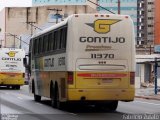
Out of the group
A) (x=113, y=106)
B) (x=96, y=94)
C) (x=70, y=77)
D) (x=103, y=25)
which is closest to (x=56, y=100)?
(x=113, y=106)

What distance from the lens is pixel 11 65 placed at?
47.6 metres

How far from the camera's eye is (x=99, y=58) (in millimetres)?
20750

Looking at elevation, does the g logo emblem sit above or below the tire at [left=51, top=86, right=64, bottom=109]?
above

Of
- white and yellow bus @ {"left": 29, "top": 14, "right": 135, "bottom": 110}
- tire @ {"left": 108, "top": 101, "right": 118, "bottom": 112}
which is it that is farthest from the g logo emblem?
tire @ {"left": 108, "top": 101, "right": 118, "bottom": 112}

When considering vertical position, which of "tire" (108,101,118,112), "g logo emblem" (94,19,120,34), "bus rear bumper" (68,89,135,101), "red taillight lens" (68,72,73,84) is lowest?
"tire" (108,101,118,112)

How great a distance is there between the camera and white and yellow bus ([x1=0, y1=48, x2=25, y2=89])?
4747cm

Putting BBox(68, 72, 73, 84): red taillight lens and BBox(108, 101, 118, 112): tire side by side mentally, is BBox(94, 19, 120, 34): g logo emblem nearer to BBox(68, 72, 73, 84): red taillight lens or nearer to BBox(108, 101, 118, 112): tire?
BBox(68, 72, 73, 84): red taillight lens

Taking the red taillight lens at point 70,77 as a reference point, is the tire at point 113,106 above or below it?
below

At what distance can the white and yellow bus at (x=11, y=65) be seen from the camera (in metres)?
47.5

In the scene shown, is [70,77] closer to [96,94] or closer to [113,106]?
[96,94]

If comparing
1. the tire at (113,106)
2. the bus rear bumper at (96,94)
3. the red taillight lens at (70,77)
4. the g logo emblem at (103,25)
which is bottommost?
the tire at (113,106)

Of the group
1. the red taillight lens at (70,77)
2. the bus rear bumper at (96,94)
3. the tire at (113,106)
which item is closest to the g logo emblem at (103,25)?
the red taillight lens at (70,77)

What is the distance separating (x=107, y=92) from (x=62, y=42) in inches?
107

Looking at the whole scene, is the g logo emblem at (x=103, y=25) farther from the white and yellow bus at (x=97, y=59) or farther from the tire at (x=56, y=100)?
the tire at (x=56, y=100)
